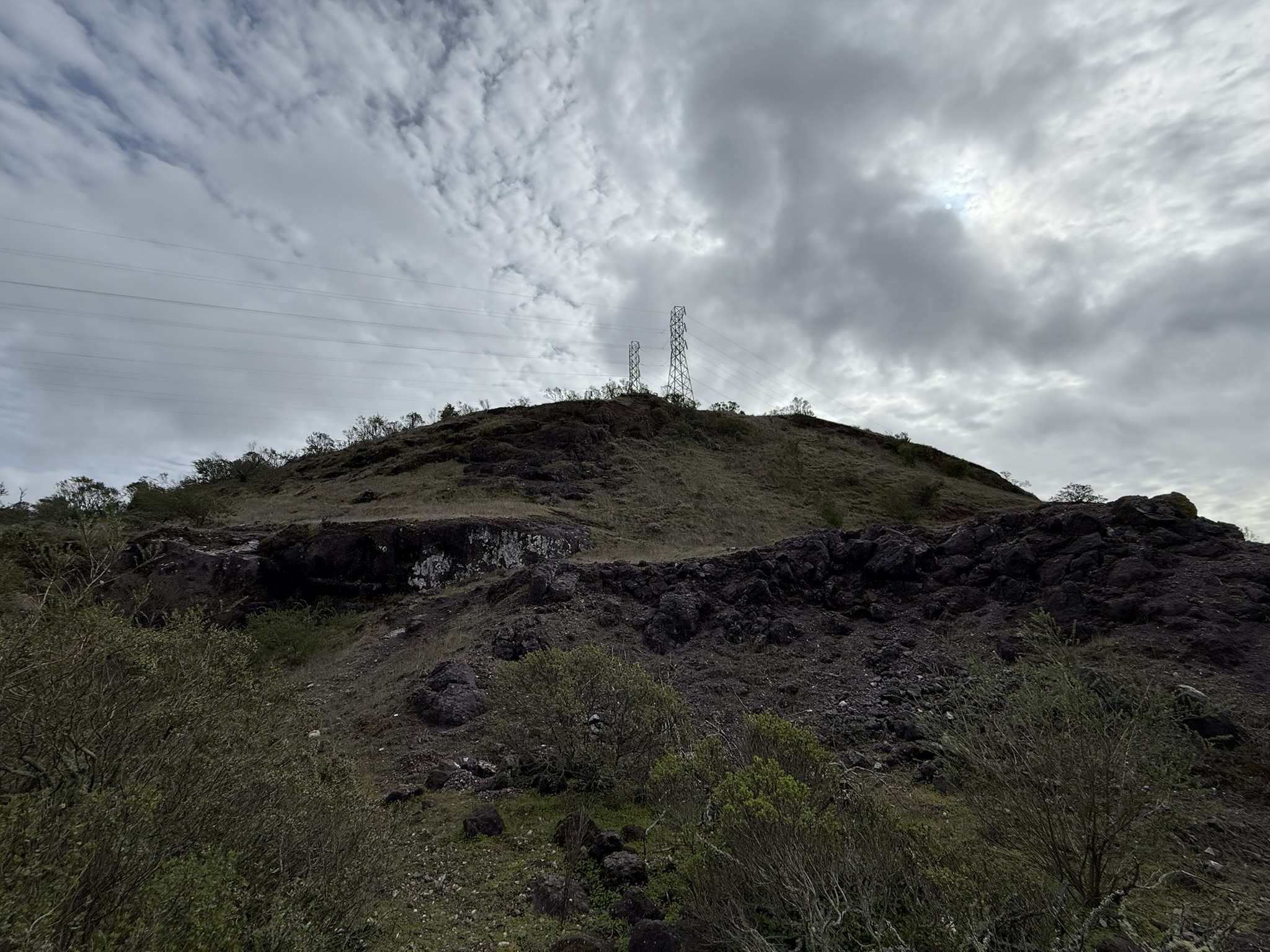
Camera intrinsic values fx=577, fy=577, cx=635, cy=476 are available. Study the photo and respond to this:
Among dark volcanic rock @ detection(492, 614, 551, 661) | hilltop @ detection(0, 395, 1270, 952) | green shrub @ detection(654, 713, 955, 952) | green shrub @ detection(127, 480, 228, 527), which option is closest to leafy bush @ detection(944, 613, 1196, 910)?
hilltop @ detection(0, 395, 1270, 952)

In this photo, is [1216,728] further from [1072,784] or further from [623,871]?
[623,871]

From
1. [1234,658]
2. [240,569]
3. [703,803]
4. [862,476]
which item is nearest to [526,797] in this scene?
[703,803]

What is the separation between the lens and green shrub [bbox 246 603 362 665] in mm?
15242

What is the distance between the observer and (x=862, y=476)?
3319 cm

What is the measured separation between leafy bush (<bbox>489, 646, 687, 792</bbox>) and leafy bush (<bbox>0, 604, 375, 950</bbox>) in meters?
3.11

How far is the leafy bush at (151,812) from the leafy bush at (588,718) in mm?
3108

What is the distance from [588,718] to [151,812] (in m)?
5.94

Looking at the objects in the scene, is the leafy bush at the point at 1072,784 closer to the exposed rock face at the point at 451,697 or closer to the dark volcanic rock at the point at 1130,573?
the dark volcanic rock at the point at 1130,573

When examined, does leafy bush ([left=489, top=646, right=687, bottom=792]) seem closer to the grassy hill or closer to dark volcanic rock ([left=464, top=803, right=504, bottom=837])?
dark volcanic rock ([left=464, top=803, right=504, bottom=837])

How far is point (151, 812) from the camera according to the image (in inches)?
120

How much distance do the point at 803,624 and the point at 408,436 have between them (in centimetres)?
3143

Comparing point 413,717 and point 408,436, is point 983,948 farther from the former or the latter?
point 408,436

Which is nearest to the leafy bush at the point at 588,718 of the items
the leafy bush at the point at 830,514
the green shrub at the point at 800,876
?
the green shrub at the point at 800,876

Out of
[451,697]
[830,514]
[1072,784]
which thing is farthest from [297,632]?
[830,514]
